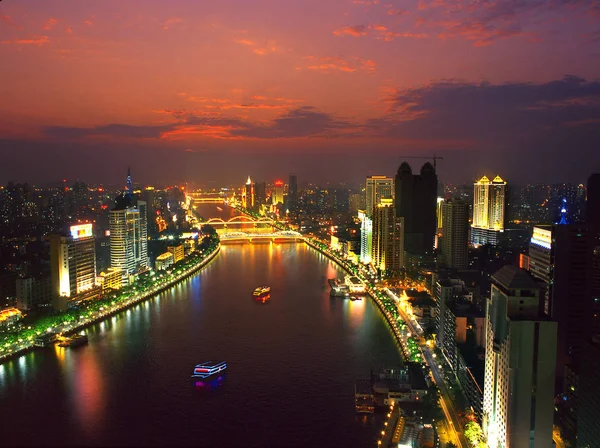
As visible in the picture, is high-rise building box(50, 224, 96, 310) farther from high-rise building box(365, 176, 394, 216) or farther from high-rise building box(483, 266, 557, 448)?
high-rise building box(365, 176, 394, 216)

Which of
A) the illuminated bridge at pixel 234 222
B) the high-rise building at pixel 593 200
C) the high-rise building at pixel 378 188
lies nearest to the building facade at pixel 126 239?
the high-rise building at pixel 593 200

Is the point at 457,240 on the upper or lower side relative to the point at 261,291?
upper

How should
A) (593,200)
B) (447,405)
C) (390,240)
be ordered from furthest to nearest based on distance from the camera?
(390,240) → (593,200) → (447,405)

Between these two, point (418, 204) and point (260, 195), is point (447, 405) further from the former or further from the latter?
point (260, 195)

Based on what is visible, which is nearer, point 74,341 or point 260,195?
point 74,341

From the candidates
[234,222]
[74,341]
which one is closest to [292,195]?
[234,222]

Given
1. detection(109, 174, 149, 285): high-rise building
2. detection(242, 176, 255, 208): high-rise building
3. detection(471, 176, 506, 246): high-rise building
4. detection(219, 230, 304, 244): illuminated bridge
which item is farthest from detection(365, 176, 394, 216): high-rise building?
detection(242, 176, 255, 208): high-rise building
